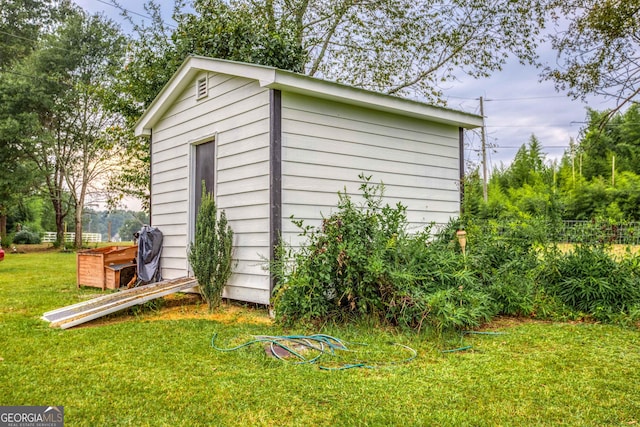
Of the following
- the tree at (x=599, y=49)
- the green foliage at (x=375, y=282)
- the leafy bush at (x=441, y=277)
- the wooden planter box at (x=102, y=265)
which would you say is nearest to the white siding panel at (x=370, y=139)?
the leafy bush at (x=441, y=277)

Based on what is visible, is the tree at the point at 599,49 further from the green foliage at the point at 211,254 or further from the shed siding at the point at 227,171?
the green foliage at the point at 211,254

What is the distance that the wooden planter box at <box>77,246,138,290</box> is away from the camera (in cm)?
653

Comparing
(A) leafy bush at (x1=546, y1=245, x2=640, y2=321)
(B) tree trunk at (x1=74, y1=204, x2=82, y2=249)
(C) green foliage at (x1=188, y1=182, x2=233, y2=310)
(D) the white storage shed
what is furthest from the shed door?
(B) tree trunk at (x1=74, y1=204, x2=82, y2=249)

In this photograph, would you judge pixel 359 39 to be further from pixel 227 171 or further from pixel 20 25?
pixel 20 25

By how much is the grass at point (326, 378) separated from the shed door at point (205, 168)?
2234mm

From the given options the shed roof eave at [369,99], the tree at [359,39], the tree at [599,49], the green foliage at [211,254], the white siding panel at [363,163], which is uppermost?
the tree at [359,39]

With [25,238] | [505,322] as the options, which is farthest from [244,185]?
[25,238]

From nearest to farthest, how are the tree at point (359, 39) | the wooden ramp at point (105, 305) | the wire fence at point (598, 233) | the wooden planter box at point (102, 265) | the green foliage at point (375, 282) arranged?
the green foliage at point (375, 282) < the wooden ramp at point (105, 305) < the wire fence at point (598, 233) < the wooden planter box at point (102, 265) < the tree at point (359, 39)

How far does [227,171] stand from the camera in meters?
5.52

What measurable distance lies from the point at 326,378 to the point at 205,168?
4032 millimetres

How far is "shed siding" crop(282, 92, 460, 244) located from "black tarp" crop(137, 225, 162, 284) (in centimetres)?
265

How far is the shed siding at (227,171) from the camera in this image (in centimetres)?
499

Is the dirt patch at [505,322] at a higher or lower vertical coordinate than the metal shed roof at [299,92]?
lower

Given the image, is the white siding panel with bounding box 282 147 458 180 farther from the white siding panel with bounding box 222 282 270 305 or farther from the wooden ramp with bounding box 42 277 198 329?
the wooden ramp with bounding box 42 277 198 329
